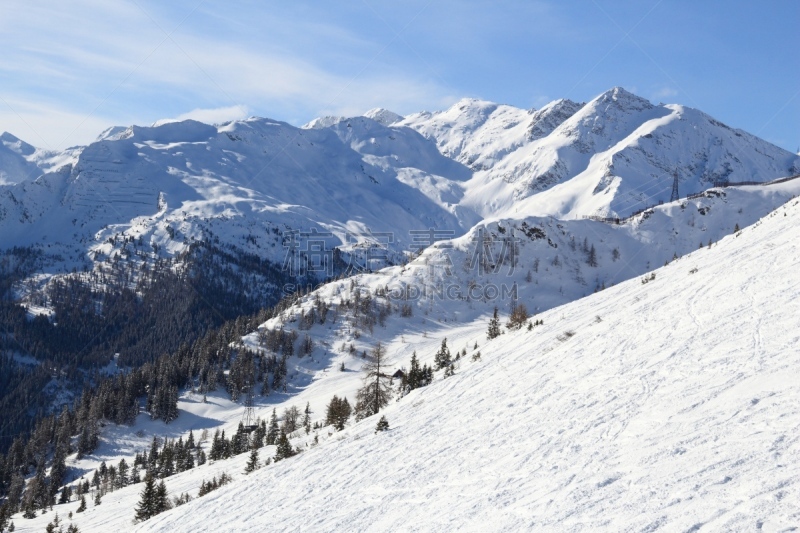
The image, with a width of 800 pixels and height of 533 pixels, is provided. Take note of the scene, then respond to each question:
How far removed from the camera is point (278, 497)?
19.5 metres

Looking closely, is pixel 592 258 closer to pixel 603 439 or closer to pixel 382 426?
pixel 382 426

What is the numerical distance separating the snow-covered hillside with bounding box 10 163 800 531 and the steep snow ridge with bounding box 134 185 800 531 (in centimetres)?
5

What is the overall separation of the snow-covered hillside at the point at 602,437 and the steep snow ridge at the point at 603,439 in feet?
0.17

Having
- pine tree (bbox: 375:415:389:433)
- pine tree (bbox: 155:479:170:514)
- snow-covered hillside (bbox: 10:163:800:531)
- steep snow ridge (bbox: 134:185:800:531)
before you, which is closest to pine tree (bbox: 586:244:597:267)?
snow-covered hillside (bbox: 10:163:800:531)

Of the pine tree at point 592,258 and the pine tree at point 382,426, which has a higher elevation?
the pine tree at point 592,258

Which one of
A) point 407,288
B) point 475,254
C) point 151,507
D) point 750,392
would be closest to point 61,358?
point 407,288

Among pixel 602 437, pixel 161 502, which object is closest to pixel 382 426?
pixel 602 437

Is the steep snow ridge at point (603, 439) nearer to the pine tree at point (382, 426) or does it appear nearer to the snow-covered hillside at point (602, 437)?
the snow-covered hillside at point (602, 437)

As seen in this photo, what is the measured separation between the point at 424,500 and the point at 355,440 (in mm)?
9256

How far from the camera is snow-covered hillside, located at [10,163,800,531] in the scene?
35.2 ft

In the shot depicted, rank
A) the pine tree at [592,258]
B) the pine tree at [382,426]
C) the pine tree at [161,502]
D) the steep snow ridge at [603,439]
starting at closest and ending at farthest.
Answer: the steep snow ridge at [603,439], the pine tree at [382,426], the pine tree at [161,502], the pine tree at [592,258]

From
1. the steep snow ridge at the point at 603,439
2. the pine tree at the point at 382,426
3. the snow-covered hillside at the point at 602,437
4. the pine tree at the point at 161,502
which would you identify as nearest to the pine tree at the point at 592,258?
the snow-covered hillside at the point at 602,437

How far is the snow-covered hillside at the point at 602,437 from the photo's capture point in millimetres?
10719

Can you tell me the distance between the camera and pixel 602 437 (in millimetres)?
14070
